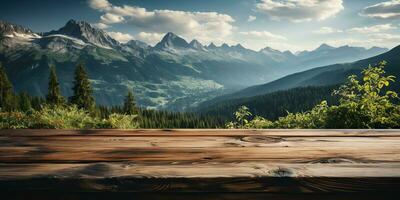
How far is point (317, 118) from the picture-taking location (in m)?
7.65

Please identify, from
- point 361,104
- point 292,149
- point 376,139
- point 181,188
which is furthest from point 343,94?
point 181,188

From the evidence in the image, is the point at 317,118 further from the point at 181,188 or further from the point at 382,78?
the point at 181,188

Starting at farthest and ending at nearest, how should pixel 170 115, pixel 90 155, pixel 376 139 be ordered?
pixel 170 115 → pixel 376 139 → pixel 90 155

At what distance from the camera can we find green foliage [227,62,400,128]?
6680 millimetres

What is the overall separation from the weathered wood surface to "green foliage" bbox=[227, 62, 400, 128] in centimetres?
377

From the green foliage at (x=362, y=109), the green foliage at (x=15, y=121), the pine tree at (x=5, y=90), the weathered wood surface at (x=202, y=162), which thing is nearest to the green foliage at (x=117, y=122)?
the green foliage at (x=15, y=121)

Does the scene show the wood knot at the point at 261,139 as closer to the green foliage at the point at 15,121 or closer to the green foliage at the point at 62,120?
the green foliage at the point at 62,120

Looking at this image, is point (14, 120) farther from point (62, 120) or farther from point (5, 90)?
point (5, 90)

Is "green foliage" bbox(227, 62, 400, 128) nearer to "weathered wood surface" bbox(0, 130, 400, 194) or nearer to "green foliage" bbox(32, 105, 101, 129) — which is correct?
"weathered wood surface" bbox(0, 130, 400, 194)

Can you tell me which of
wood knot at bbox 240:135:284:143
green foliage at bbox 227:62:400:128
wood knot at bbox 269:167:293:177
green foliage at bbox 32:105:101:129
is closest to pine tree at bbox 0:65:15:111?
green foliage at bbox 32:105:101:129

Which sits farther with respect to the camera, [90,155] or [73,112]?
[73,112]

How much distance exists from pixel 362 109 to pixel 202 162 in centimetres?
595

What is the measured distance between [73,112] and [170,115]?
436 ft

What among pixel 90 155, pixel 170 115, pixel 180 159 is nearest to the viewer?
pixel 180 159
